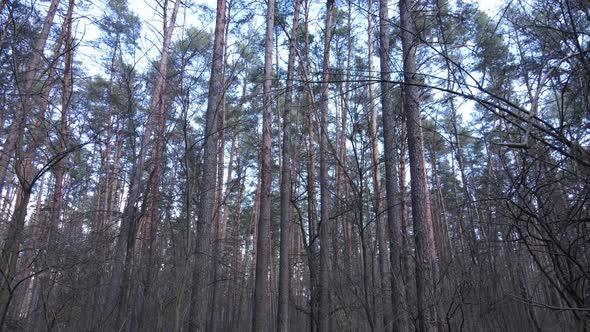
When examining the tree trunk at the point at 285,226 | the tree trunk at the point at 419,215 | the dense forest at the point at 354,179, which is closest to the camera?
the dense forest at the point at 354,179

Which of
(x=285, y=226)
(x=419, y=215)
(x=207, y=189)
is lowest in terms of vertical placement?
(x=419, y=215)

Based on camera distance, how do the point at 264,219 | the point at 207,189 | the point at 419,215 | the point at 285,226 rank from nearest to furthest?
the point at 419,215
the point at 207,189
the point at 264,219
the point at 285,226

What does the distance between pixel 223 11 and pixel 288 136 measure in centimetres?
305

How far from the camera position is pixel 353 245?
15469 mm

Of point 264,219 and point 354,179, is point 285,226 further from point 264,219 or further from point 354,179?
point 354,179

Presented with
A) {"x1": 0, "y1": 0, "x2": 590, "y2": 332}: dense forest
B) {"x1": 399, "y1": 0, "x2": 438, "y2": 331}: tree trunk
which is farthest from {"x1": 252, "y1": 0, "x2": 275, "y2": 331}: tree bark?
{"x1": 399, "y1": 0, "x2": 438, "y2": 331}: tree trunk

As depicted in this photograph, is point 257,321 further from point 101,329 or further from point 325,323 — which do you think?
point 101,329

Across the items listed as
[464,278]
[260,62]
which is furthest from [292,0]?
[464,278]

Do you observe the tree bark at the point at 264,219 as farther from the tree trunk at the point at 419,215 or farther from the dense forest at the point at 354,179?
the tree trunk at the point at 419,215

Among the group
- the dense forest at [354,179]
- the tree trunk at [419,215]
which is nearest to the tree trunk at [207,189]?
the dense forest at [354,179]

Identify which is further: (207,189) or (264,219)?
(264,219)

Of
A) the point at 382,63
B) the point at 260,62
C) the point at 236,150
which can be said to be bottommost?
the point at 382,63


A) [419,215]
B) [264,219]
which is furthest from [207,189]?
[419,215]

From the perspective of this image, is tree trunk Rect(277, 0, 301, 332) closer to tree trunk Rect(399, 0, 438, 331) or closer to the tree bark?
the tree bark
